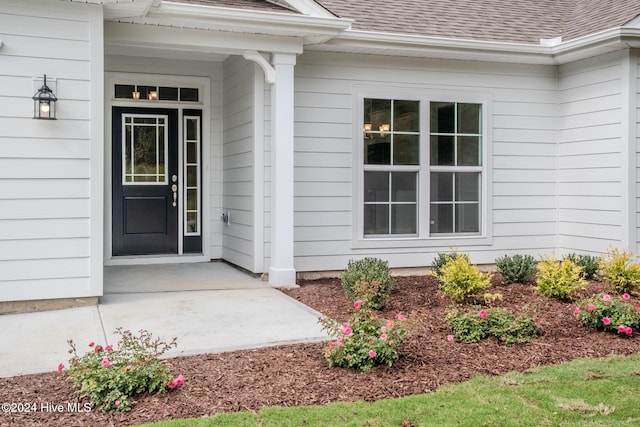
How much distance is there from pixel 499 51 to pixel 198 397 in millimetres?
6149

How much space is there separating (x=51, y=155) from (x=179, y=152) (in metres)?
3.05

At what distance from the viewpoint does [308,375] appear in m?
4.04

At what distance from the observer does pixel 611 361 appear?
4.47 m

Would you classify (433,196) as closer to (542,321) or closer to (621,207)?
(621,207)

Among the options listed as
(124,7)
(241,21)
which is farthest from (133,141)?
(124,7)

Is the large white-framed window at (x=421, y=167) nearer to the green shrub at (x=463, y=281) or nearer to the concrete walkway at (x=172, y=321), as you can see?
the concrete walkway at (x=172, y=321)

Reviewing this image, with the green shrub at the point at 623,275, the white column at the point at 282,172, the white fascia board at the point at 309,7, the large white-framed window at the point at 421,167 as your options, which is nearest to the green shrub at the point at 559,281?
the green shrub at the point at 623,275

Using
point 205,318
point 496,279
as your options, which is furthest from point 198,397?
point 496,279

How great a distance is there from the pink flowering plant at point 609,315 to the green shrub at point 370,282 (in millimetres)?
1669

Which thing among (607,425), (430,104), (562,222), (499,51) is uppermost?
(499,51)

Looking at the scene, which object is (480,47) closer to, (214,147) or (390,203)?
(390,203)

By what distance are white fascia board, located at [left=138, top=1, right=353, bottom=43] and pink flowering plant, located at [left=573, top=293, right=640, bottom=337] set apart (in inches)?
150

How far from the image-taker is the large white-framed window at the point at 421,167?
26.5 feet

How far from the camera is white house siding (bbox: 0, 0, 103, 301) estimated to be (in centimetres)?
579
